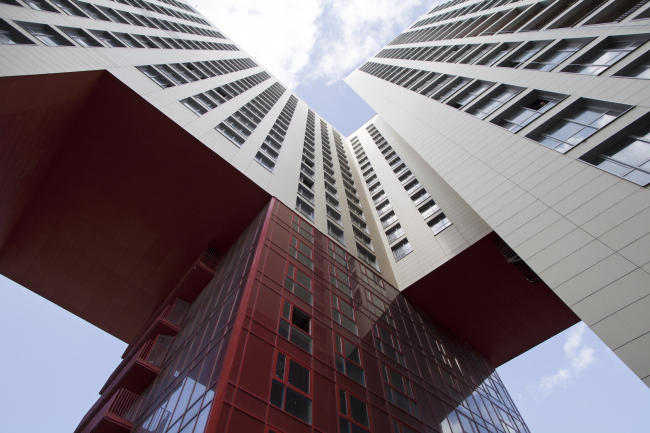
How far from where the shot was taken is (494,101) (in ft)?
81.4

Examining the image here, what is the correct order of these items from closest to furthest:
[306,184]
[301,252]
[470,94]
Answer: [301,252] < [470,94] < [306,184]

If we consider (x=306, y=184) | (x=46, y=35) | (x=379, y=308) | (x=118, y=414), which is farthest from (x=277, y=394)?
(x=46, y=35)

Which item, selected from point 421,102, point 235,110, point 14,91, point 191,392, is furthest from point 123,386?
point 421,102

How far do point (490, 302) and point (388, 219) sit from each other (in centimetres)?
1292

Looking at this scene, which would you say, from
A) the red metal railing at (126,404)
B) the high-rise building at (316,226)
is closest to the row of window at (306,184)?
the high-rise building at (316,226)

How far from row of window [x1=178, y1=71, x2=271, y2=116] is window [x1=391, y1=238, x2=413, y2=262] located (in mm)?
18909

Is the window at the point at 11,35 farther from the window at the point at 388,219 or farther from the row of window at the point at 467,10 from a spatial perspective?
the row of window at the point at 467,10

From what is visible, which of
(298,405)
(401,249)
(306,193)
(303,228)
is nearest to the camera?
(298,405)

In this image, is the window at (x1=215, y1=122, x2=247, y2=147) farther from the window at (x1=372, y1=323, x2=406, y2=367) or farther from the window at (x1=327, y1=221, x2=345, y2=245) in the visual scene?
the window at (x1=372, y1=323, x2=406, y2=367)

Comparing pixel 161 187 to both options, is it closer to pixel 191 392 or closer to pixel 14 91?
pixel 14 91

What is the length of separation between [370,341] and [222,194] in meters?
13.1

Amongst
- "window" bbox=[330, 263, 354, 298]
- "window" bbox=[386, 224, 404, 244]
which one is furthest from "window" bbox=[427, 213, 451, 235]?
"window" bbox=[330, 263, 354, 298]

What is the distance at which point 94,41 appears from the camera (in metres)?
22.8

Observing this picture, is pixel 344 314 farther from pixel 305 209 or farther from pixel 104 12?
pixel 104 12
